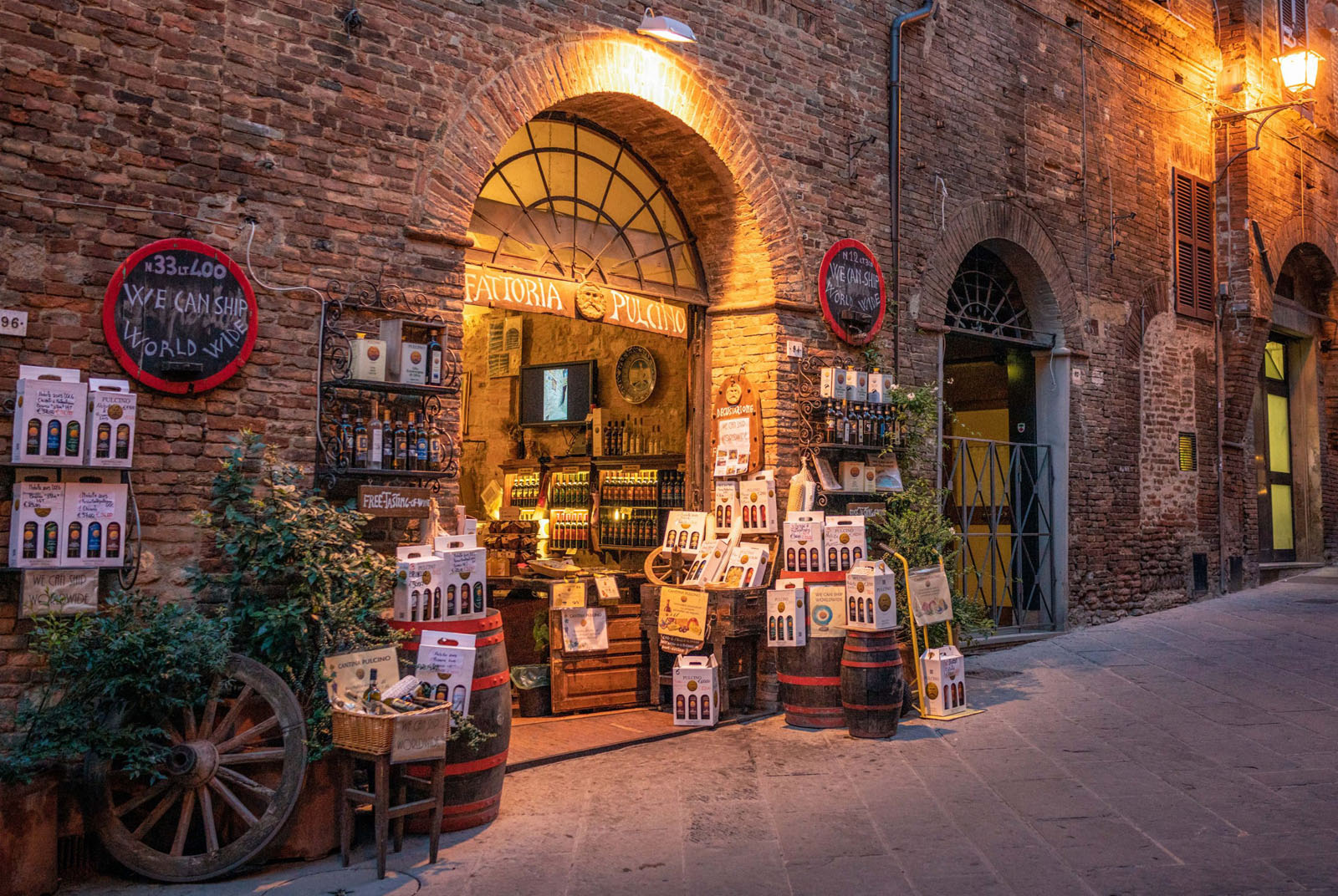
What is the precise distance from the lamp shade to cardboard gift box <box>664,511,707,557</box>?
10.0m

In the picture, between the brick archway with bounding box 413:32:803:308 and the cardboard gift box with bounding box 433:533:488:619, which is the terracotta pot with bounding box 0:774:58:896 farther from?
the brick archway with bounding box 413:32:803:308

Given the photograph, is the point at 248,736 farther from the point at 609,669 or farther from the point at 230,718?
the point at 609,669

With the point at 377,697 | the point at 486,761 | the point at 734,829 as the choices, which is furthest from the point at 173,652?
the point at 734,829

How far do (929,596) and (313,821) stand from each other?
432 centimetres

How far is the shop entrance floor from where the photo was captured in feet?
20.2

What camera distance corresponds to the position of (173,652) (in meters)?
4.22

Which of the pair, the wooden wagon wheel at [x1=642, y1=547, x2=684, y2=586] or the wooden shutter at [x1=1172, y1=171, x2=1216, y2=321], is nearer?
the wooden wagon wheel at [x1=642, y1=547, x2=684, y2=586]

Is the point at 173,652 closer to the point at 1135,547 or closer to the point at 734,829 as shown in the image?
the point at 734,829

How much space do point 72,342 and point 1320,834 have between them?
19.6ft

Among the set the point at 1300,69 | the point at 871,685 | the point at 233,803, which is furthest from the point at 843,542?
the point at 1300,69

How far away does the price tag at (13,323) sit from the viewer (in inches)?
182

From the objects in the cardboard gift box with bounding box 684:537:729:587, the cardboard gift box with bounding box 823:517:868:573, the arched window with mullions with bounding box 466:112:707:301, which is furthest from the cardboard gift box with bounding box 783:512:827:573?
the arched window with mullions with bounding box 466:112:707:301

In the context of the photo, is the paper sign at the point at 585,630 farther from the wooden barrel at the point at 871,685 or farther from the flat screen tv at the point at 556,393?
the flat screen tv at the point at 556,393

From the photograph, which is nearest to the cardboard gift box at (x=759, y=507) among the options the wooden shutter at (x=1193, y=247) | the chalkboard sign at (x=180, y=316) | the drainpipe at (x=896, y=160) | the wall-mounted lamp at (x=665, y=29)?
the drainpipe at (x=896, y=160)
